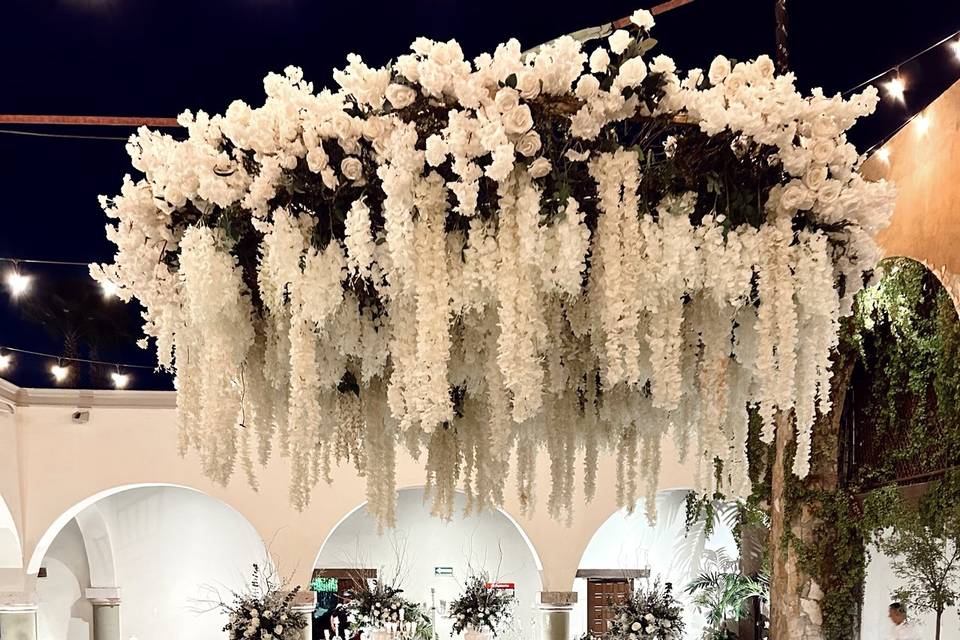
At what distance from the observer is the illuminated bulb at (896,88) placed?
222 inches

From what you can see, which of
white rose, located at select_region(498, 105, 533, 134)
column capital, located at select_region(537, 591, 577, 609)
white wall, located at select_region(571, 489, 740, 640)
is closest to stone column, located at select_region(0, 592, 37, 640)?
column capital, located at select_region(537, 591, 577, 609)

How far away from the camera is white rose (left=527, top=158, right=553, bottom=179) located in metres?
2.30

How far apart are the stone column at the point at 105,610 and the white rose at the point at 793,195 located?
463 inches


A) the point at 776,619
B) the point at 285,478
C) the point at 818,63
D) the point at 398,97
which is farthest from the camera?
the point at 285,478

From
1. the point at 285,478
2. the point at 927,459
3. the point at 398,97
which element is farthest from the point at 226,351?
the point at 285,478

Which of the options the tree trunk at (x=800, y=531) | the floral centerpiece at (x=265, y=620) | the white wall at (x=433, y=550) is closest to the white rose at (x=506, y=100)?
the tree trunk at (x=800, y=531)

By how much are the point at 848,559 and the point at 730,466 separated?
404 cm

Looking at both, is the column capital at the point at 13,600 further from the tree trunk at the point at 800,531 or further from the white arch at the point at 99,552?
the tree trunk at the point at 800,531

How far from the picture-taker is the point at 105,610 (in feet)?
40.0

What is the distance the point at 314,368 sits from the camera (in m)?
2.73

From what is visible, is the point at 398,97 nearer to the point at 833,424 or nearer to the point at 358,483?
the point at 833,424

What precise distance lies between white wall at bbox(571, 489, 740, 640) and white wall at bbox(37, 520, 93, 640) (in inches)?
239

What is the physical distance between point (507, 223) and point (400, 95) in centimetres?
40

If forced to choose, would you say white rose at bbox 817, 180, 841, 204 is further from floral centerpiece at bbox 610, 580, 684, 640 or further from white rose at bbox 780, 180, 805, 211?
floral centerpiece at bbox 610, 580, 684, 640
